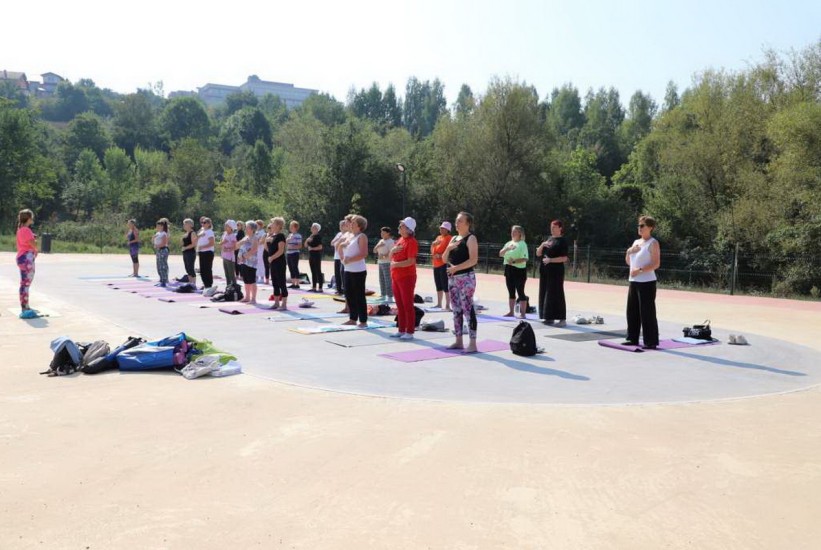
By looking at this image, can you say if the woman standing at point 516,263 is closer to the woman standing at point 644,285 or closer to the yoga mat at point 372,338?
the yoga mat at point 372,338

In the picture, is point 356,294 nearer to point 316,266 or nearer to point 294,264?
point 316,266

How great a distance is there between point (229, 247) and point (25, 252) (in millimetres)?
4706

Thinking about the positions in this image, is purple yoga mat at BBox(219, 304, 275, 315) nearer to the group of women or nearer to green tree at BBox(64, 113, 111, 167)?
the group of women

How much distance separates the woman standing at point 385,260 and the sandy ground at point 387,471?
656 centimetres

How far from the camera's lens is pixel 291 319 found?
39.4 ft

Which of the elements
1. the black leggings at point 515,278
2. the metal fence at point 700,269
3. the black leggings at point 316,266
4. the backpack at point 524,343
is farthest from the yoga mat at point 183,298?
the metal fence at point 700,269

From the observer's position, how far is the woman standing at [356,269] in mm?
10688

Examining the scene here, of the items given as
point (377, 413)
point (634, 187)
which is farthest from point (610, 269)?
point (634, 187)

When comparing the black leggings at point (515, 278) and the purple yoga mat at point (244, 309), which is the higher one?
the black leggings at point (515, 278)

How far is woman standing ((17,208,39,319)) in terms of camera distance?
11484 mm

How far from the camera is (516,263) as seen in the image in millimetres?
12188

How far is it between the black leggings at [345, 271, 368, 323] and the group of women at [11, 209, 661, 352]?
0.06ft

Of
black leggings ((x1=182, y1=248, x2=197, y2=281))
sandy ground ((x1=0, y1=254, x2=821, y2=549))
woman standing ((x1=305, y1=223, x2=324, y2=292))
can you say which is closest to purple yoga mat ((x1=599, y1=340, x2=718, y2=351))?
sandy ground ((x1=0, y1=254, x2=821, y2=549))

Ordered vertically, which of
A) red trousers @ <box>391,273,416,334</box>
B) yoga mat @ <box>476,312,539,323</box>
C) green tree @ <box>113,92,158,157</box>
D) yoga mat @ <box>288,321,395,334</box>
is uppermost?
green tree @ <box>113,92,158,157</box>
